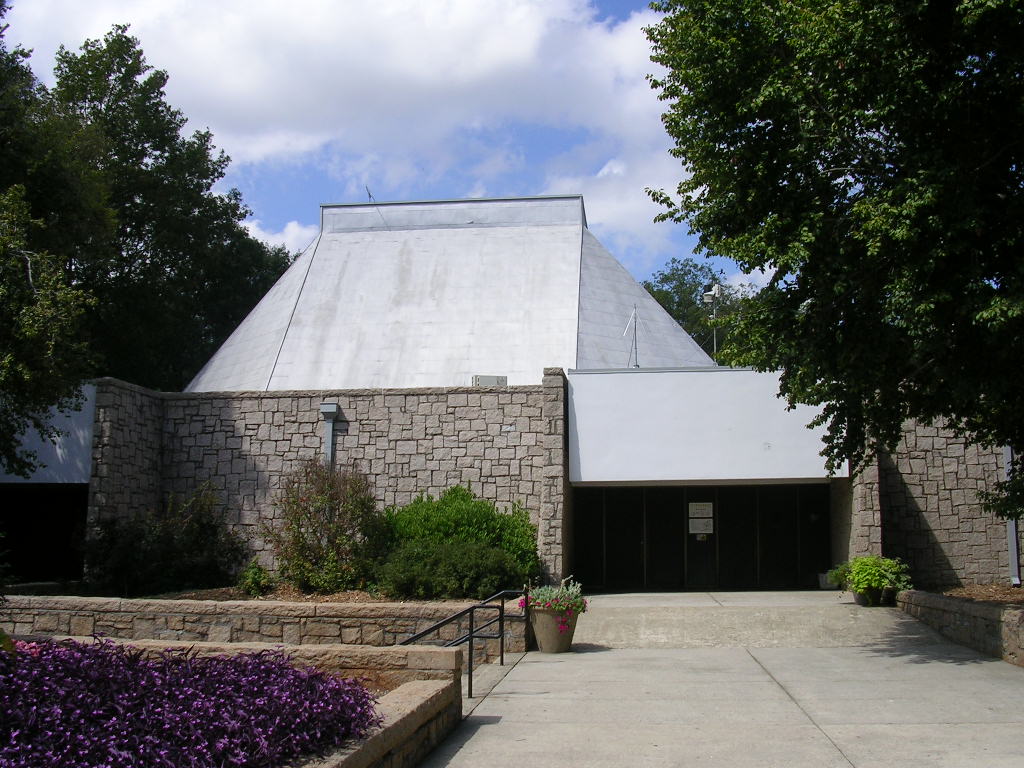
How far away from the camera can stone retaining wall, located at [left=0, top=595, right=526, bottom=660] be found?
38.8 feet

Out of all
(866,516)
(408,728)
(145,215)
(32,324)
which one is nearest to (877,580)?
(866,516)

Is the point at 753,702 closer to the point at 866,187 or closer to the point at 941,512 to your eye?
the point at 866,187

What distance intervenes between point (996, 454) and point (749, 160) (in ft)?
33.7

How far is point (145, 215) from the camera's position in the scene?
1352 inches

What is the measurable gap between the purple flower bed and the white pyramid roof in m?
16.9

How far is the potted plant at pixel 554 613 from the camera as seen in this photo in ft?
40.0

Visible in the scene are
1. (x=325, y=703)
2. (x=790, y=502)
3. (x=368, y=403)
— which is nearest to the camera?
(x=325, y=703)

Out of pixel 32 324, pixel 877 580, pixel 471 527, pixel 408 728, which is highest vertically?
pixel 32 324

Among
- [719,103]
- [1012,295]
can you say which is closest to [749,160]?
[719,103]

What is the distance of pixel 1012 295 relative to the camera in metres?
9.81

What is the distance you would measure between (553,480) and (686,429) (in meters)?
2.89

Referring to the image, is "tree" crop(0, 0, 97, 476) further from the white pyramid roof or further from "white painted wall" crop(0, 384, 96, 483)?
the white pyramid roof

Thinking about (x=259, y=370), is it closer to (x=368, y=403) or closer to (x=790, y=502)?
(x=368, y=403)

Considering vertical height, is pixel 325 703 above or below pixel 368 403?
below
